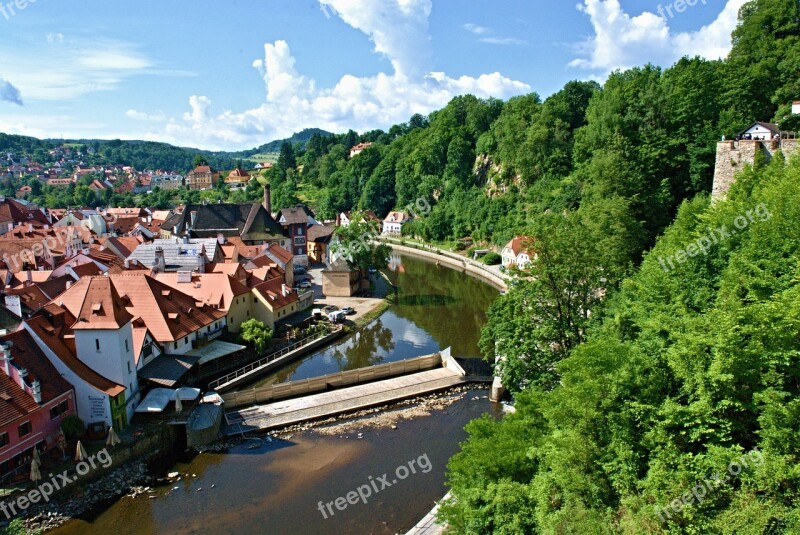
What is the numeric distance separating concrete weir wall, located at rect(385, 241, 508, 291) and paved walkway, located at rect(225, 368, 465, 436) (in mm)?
22147

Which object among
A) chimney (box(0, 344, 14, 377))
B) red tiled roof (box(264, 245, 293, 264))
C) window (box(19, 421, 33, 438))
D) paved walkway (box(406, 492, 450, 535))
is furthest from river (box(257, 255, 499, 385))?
paved walkway (box(406, 492, 450, 535))

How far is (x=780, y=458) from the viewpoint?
35.5 feet

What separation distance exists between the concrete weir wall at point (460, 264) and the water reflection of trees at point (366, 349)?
15279 mm

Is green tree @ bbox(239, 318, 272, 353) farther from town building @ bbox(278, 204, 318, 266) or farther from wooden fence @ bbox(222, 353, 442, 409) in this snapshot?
town building @ bbox(278, 204, 318, 266)

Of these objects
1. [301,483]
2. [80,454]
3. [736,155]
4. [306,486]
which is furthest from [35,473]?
[736,155]

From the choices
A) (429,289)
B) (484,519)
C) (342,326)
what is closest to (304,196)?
(429,289)

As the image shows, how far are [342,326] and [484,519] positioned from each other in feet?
86.3

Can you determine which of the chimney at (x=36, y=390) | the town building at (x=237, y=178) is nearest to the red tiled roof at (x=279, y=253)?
the chimney at (x=36, y=390)

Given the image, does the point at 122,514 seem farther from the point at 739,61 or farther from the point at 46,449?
A: the point at 739,61

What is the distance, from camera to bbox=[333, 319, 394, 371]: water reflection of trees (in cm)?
3478

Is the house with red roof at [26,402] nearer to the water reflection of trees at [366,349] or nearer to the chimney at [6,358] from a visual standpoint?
the chimney at [6,358]

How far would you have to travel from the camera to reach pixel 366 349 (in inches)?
1462

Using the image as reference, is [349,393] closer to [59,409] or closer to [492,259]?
[59,409]

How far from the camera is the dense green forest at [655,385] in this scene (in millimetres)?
11445
